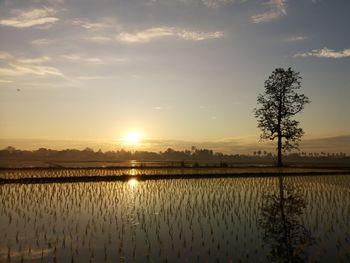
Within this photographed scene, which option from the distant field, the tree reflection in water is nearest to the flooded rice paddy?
the tree reflection in water

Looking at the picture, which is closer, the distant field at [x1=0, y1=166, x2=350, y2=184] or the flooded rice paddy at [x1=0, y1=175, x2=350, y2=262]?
the flooded rice paddy at [x1=0, y1=175, x2=350, y2=262]

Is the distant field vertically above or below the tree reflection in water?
above

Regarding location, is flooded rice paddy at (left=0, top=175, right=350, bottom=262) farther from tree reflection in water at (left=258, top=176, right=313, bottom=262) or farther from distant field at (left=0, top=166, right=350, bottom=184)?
distant field at (left=0, top=166, right=350, bottom=184)

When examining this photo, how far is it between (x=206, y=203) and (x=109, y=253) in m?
9.91

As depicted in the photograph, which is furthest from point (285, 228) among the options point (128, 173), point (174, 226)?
point (128, 173)

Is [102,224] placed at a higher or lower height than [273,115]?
lower

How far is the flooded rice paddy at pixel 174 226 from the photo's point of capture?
11.0 metres

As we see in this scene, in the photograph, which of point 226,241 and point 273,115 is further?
point 273,115

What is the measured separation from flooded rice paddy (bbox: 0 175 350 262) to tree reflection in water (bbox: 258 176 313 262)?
3 centimetres

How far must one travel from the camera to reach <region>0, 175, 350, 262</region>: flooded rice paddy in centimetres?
1101

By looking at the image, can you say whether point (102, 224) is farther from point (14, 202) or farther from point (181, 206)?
point (14, 202)

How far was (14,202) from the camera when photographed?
68.0ft

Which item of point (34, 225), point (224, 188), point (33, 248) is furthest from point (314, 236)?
point (224, 188)

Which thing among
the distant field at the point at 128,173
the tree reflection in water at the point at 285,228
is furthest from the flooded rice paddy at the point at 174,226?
the distant field at the point at 128,173
